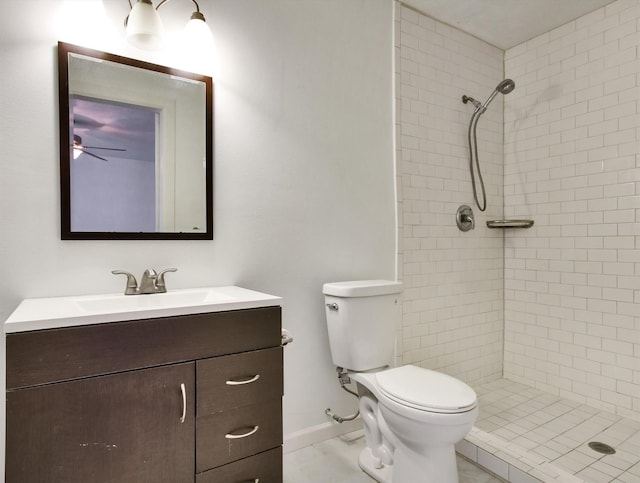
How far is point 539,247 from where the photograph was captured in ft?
8.99

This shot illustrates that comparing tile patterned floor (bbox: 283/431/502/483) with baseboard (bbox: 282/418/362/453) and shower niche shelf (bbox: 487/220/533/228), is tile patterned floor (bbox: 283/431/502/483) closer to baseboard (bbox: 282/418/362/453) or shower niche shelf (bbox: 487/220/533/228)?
baseboard (bbox: 282/418/362/453)

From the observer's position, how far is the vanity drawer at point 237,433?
4.18 ft

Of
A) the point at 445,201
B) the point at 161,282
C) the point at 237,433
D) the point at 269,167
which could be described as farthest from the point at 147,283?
the point at 445,201

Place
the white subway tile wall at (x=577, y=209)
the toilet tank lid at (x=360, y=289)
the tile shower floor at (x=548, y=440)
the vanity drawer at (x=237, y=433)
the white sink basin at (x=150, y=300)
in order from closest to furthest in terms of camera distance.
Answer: the vanity drawer at (x=237, y=433)
the white sink basin at (x=150, y=300)
the tile shower floor at (x=548, y=440)
the toilet tank lid at (x=360, y=289)
the white subway tile wall at (x=577, y=209)

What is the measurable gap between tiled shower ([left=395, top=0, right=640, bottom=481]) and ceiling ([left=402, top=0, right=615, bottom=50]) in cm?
7

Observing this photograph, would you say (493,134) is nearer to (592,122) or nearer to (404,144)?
(592,122)

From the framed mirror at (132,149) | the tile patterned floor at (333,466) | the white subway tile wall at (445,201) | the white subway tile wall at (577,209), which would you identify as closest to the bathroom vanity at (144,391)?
the framed mirror at (132,149)

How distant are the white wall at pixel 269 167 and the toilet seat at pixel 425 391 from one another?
0.52 meters

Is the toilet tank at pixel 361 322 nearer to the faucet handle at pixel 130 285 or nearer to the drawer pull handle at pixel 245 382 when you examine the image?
the drawer pull handle at pixel 245 382

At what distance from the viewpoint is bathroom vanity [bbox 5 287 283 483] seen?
40.7 inches

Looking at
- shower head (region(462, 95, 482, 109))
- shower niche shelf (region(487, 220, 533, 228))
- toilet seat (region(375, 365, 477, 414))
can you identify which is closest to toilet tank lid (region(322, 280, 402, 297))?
toilet seat (region(375, 365, 477, 414))

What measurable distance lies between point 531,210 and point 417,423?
1.98m

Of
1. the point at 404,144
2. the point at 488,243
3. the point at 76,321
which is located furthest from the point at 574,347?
the point at 76,321

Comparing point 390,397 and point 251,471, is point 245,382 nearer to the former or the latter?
point 251,471
